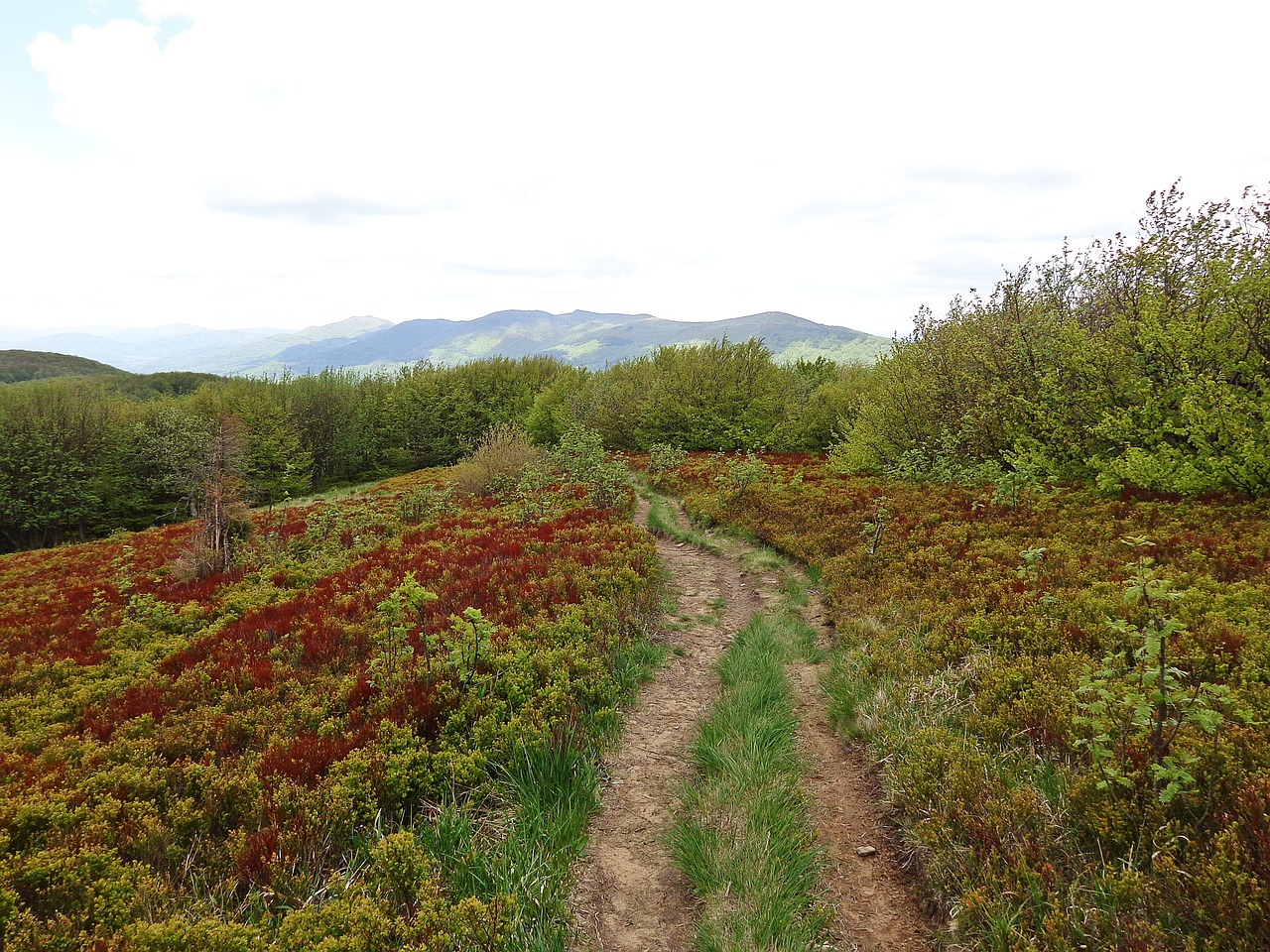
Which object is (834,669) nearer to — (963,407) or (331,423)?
(963,407)

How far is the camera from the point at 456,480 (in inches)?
890

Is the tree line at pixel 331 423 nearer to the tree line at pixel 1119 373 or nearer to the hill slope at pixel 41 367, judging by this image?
the tree line at pixel 1119 373

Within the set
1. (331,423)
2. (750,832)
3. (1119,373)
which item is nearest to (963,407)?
(1119,373)

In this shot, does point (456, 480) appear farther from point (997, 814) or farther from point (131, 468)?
point (131, 468)

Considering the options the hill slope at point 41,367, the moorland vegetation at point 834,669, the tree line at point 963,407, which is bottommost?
the moorland vegetation at point 834,669

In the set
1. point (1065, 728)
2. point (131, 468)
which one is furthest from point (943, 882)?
point (131, 468)

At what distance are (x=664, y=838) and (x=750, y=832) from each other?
0.71 meters

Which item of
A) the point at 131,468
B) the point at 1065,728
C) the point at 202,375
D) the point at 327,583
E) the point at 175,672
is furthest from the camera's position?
the point at 202,375

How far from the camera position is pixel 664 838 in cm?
425

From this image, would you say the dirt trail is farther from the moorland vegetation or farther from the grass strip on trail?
the moorland vegetation

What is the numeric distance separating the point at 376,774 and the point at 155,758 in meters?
1.98

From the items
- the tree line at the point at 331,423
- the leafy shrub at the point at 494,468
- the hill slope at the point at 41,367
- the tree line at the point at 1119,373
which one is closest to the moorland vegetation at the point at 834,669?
the tree line at the point at 1119,373

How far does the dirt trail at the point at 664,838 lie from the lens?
A: 343 centimetres

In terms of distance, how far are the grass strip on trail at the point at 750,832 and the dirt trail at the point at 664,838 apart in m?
0.17
